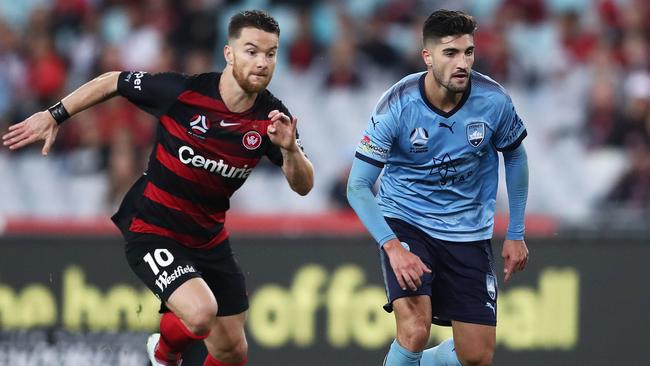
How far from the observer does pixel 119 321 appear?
29.3ft

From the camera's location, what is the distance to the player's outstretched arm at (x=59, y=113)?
21.3 feet

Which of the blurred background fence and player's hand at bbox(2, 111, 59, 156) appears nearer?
player's hand at bbox(2, 111, 59, 156)

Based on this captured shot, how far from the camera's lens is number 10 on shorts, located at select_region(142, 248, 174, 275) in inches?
262

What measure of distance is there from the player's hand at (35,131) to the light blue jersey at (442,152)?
172cm

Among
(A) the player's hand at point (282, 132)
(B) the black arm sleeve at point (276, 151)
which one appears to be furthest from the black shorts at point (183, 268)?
(A) the player's hand at point (282, 132)

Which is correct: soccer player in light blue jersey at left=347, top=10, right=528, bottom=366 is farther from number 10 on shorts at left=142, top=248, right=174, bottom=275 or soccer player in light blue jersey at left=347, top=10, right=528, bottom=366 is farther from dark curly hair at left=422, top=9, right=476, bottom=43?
number 10 on shorts at left=142, top=248, right=174, bottom=275

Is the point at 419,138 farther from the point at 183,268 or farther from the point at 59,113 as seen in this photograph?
the point at 59,113

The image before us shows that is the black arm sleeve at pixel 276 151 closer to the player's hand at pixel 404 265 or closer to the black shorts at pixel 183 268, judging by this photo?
the black shorts at pixel 183 268

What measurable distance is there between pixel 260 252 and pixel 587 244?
249 cm

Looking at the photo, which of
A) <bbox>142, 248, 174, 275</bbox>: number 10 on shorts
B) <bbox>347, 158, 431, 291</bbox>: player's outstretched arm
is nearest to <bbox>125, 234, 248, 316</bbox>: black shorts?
<bbox>142, 248, 174, 275</bbox>: number 10 on shorts

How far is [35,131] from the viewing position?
653 cm

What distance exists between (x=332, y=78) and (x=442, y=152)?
6.22 m

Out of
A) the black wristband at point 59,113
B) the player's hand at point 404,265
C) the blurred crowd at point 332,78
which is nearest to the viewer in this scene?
the player's hand at point 404,265

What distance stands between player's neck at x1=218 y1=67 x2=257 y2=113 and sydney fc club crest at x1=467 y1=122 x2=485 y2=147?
1267 millimetres
